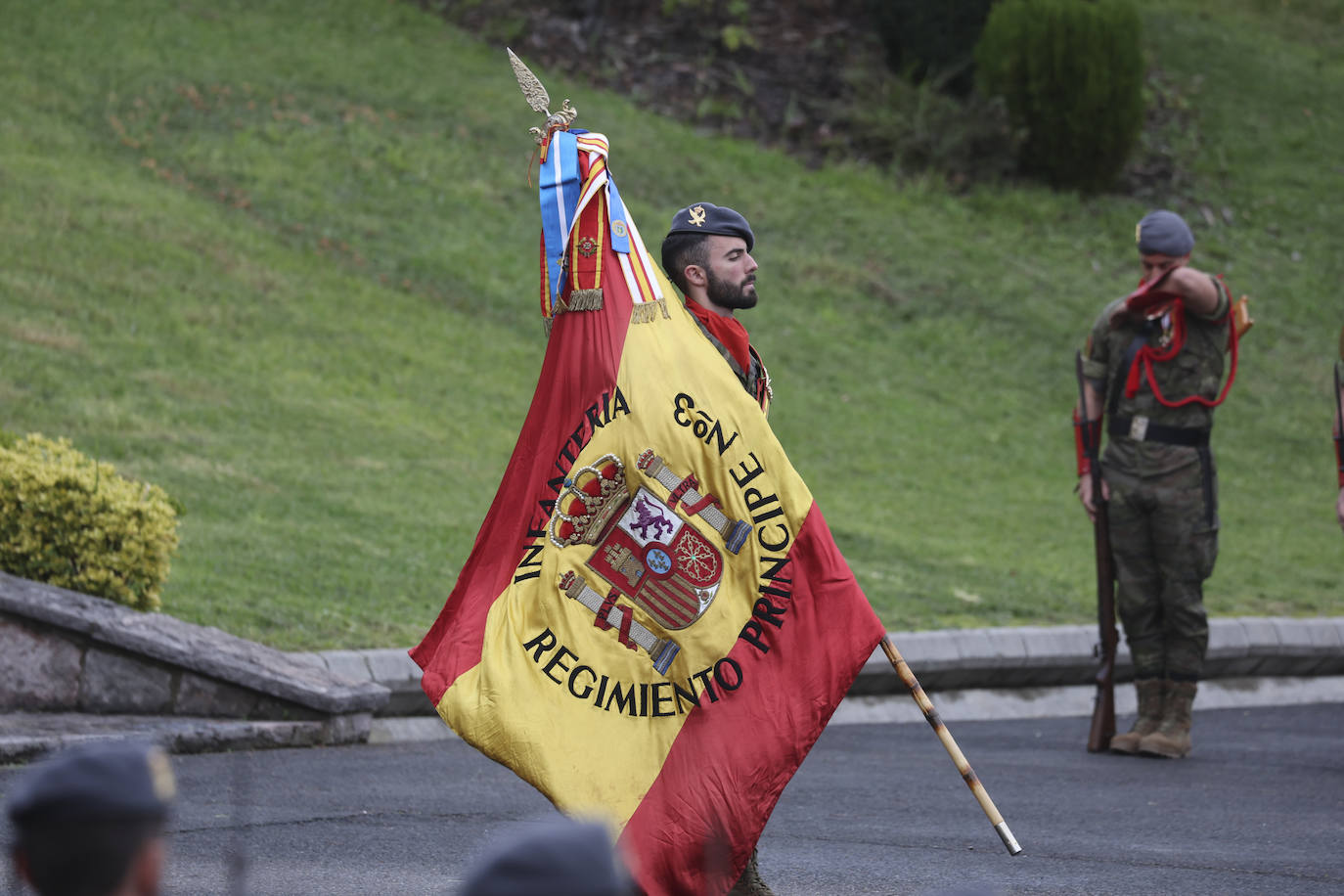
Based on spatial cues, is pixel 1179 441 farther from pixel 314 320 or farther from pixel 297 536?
pixel 314 320

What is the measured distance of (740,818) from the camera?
4363 millimetres

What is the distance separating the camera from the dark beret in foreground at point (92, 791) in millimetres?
1936

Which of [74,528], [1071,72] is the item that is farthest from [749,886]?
[1071,72]

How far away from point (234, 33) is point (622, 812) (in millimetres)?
19397

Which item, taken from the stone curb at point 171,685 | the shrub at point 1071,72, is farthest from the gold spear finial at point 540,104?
the shrub at point 1071,72

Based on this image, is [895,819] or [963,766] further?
[895,819]

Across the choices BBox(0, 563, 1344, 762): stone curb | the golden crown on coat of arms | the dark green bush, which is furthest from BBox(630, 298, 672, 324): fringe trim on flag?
the dark green bush

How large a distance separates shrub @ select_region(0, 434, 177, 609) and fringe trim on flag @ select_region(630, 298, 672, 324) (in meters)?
3.37

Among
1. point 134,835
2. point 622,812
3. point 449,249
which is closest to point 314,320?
point 449,249

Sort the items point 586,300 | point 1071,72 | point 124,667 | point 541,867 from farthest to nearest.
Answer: point 1071,72
point 124,667
point 586,300
point 541,867

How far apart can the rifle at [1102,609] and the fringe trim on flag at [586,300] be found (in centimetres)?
361

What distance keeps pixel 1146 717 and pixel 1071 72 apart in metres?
14.8

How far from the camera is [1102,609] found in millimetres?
7887

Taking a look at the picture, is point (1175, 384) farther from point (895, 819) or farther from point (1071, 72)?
point (1071, 72)
